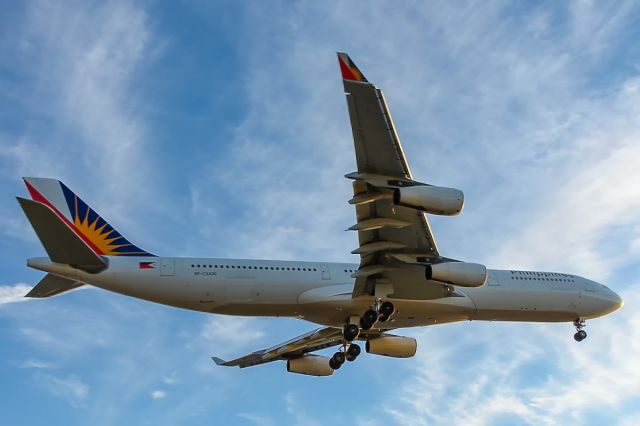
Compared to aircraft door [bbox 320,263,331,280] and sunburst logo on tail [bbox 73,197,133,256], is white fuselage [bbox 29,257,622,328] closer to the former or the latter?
aircraft door [bbox 320,263,331,280]

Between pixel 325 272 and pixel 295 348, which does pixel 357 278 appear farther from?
pixel 295 348

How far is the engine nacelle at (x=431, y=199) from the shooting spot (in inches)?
931

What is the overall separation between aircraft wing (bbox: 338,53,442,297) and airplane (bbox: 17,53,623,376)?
0.04 meters

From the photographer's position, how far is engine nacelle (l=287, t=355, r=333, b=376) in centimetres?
3700

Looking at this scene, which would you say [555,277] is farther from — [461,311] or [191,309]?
[191,309]

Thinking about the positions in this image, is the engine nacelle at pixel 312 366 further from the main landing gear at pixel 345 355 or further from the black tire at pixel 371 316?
the black tire at pixel 371 316

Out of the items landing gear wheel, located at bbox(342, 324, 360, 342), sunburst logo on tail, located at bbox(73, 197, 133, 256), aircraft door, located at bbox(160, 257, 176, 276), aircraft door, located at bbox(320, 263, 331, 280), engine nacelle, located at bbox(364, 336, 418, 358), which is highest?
sunburst logo on tail, located at bbox(73, 197, 133, 256)

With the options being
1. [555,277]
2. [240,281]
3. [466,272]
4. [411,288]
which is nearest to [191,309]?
[240,281]

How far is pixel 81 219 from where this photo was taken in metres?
29.9

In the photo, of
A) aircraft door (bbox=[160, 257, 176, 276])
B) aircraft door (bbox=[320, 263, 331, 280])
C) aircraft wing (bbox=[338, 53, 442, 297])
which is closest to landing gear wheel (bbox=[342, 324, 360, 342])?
aircraft wing (bbox=[338, 53, 442, 297])

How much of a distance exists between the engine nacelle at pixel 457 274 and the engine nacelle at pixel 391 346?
6613 mm

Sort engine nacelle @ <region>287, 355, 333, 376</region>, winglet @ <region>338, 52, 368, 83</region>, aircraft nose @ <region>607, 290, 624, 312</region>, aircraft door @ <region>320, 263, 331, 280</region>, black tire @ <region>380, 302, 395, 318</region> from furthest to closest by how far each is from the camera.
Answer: engine nacelle @ <region>287, 355, 333, 376</region> < aircraft nose @ <region>607, 290, 624, 312</region> < aircraft door @ <region>320, 263, 331, 280</region> < black tire @ <region>380, 302, 395, 318</region> < winglet @ <region>338, 52, 368, 83</region>

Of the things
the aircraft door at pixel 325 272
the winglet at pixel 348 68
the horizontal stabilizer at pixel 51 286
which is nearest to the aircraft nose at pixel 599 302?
the aircraft door at pixel 325 272

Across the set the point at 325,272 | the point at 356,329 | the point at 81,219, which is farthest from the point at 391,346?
the point at 81,219
